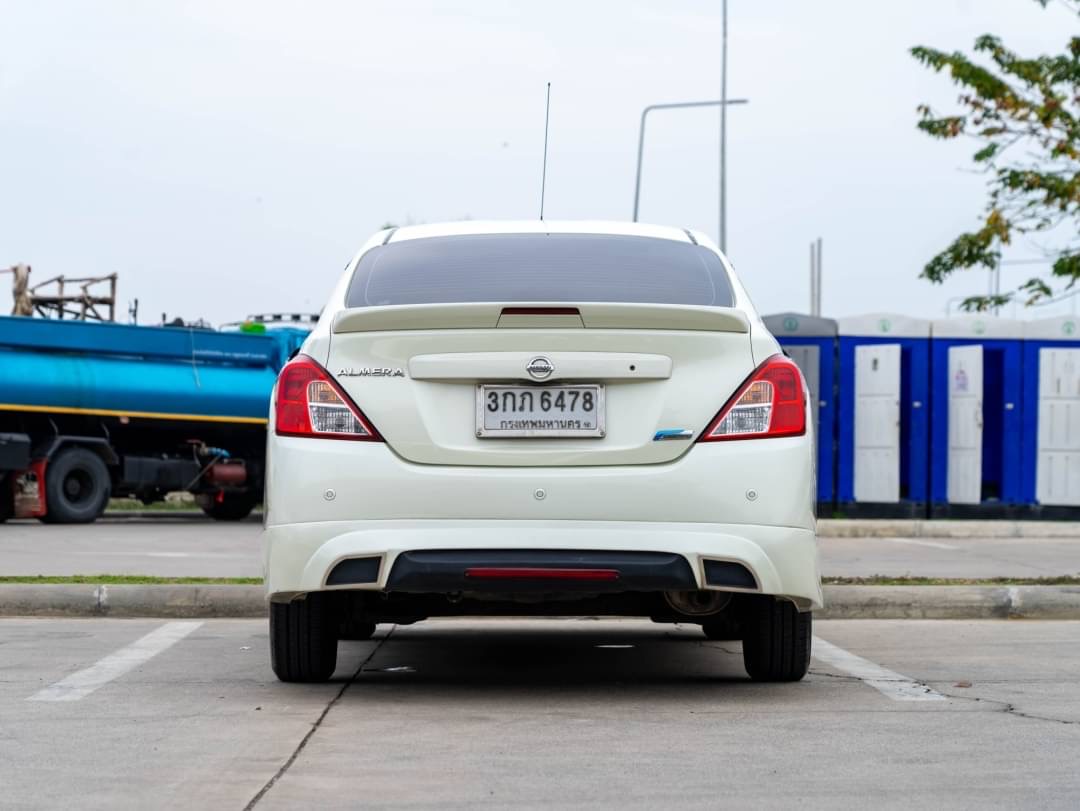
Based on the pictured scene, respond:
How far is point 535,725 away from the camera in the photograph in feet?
19.2

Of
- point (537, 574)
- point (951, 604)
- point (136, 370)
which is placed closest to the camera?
point (537, 574)

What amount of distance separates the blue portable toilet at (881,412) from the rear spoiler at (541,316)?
51.4ft

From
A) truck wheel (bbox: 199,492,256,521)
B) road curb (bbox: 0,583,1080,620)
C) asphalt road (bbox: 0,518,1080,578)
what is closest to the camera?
road curb (bbox: 0,583,1080,620)

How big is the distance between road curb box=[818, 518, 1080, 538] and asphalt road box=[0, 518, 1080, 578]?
0.51m

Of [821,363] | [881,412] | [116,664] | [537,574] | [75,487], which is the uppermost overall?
[821,363]

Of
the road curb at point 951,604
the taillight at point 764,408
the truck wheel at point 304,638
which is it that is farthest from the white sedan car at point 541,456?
the road curb at point 951,604

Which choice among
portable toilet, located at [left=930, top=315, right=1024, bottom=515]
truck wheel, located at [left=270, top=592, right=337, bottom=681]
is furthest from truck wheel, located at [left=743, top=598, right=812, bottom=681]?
portable toilet, located at [left=930, top=315, right=1024, bottom=515]

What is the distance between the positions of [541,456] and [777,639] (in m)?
1.37

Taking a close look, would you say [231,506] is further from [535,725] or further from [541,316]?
[535,725]

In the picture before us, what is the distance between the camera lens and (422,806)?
4.52 meters

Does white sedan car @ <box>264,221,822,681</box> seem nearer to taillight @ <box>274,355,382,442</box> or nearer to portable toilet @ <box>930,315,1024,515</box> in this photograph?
taillight @ <box>274,355,382,442</box>

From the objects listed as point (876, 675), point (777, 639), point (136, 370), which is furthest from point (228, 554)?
point (777, 639)

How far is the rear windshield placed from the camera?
657cm

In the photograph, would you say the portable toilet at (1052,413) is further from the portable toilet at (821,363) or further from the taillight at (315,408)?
the taillight at (315,408)
